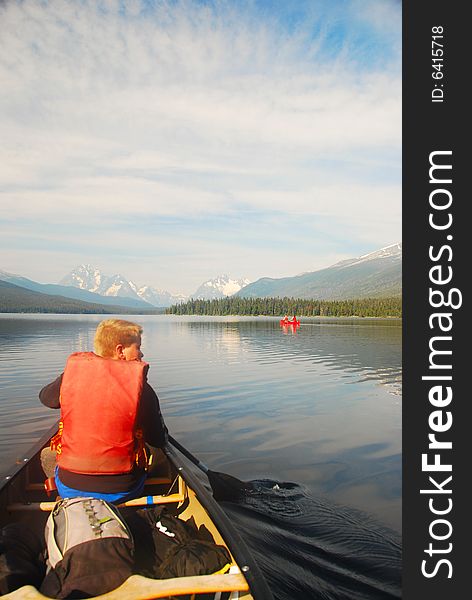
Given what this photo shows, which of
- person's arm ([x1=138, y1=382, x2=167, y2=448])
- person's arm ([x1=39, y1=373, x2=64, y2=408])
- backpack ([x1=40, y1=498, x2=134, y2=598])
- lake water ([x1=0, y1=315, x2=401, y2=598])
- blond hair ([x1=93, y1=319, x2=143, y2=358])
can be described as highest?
blond hair ([x1=93, y1=319, x2=143, y2=358])

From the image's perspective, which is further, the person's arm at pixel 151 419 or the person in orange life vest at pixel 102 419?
the person's arm at pixel 151 419

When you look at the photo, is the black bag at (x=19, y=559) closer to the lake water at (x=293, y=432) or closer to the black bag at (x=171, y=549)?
the black bag at (x=171, y=549)

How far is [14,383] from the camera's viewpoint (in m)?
21.8

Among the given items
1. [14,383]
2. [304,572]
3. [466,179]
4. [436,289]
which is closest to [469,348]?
[436,289]

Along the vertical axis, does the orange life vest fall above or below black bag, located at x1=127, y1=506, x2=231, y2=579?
above

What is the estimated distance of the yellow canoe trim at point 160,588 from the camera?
12.9ft

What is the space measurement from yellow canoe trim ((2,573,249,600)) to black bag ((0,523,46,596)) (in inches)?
13.7

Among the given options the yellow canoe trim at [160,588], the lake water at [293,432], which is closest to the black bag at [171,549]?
the yellow canoe trim at [160,588]

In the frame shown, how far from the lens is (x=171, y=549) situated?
492 centimetres

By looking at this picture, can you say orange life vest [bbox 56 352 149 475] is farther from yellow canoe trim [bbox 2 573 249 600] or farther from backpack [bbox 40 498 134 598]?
yellow canoe trim [bbox 2 573 249 600]

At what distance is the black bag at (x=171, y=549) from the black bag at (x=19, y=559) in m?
0.93

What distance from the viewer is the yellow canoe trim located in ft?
12.9

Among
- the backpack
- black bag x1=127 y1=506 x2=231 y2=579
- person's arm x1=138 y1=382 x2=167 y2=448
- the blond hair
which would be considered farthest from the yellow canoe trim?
the blond hair

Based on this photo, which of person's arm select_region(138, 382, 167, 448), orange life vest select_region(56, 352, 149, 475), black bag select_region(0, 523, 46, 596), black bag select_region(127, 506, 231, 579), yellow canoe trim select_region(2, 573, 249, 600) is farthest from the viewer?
person's arm select_region(138, 382, 167, 448)
